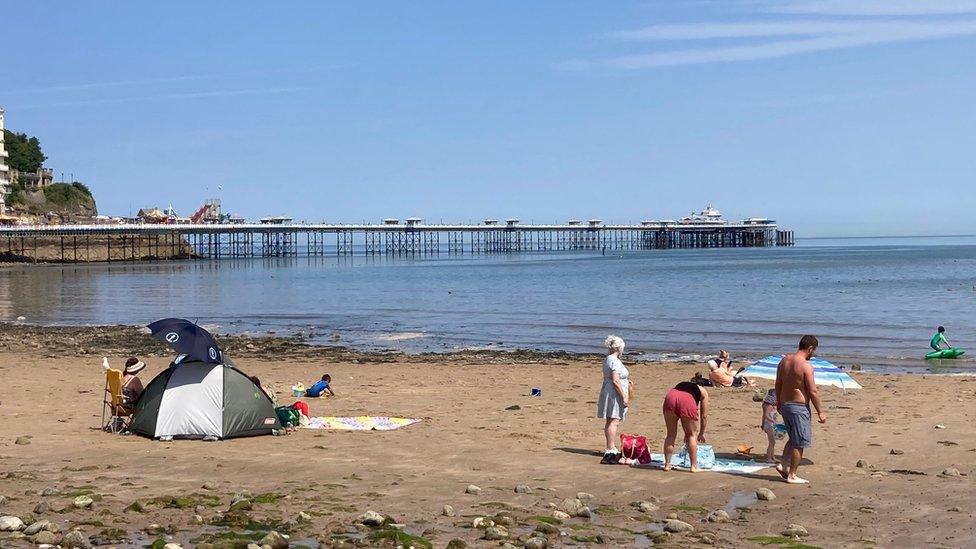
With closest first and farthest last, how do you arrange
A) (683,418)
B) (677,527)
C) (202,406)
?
(677,527) → (683,418) → (202,406)

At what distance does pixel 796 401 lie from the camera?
9023 millimetres

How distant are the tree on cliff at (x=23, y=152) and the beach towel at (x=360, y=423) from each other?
12160 centimetres

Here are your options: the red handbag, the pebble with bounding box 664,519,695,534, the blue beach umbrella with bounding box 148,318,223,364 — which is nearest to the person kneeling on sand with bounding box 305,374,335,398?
the blue beach umbrella with bounding box 148,318,223,364

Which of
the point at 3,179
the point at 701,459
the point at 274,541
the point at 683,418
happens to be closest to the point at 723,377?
the point at 701,459

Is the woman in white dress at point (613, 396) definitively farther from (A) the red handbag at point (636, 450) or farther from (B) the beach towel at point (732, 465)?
(B) the beach towel at point (732, 465)

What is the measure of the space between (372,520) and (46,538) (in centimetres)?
221

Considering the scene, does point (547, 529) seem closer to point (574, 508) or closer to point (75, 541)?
point (574, 508)

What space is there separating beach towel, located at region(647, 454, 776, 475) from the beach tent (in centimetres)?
448

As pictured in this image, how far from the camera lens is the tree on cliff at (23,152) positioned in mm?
122250

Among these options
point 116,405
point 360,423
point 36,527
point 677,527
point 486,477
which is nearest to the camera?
point 36,527

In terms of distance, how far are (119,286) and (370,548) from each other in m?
52.3

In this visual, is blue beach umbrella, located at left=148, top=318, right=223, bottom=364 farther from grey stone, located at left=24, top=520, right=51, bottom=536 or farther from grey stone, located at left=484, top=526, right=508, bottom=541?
grey stone, located at left=484, top=526, right=508, bottom=541

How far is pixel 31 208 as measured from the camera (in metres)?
118

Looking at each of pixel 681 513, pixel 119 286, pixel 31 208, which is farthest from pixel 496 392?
pixel 31 208
